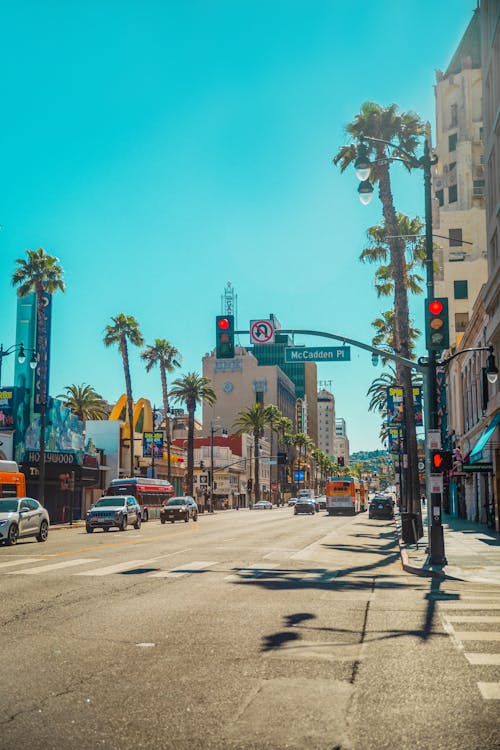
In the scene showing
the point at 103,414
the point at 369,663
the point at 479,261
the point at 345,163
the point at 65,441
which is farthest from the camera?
the point at 103,414

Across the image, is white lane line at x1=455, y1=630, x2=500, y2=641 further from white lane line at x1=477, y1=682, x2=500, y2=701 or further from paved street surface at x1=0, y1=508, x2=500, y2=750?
white lane line at x1=477, y1=682, x2=500, y2=701

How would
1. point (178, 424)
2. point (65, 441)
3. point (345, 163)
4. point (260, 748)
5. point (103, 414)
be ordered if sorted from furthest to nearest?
1. point (178, 424)
2. point (103, 414)
3. point (65, 441)
4. point (345, 163)
5. point (260, 748)

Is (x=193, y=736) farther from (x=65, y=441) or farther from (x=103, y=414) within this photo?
(x=103, y=414)

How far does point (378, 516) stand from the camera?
62531 mm

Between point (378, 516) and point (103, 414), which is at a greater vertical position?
point (103, 414)

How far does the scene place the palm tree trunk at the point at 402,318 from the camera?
33.7 metres

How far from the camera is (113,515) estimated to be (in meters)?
38.5

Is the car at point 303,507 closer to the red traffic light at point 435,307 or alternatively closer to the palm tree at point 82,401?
the palm tree at point 82,401

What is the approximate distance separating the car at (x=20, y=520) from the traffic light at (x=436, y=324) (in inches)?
594

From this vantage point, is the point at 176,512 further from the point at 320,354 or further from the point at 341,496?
the point at 320,354

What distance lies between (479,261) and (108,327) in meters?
33.9

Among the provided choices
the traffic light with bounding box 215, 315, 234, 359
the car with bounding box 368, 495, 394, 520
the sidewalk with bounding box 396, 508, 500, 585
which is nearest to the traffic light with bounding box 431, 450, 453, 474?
the sidewalk with bounding box 396, 508, 500, 585

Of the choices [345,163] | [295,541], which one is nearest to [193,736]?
[295,541]

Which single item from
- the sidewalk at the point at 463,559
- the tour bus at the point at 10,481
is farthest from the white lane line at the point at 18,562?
the tour bus at the point at 10,481
